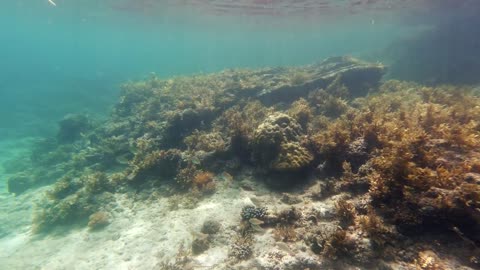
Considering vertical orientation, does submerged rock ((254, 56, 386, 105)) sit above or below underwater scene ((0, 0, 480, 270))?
above

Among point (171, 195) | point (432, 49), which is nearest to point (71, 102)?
point (171, 195)

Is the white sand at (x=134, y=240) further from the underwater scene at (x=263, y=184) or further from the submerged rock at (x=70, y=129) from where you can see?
the submerged rock at (x=70, y=129)

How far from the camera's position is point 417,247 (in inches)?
197

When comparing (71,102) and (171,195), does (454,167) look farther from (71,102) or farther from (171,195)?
(71,102)

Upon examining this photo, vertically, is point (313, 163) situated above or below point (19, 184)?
above

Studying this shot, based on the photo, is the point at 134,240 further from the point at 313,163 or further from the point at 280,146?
the point at 313,163

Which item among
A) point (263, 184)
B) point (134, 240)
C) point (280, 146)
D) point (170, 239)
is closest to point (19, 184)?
point (134, 240)

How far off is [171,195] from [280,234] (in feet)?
17.9

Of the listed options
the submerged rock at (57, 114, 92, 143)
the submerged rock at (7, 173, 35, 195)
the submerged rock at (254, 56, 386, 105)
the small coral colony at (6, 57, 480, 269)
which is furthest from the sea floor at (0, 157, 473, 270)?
the submerged rock at (57, 114, 92, 143)

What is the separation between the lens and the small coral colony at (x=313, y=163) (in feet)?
17.2

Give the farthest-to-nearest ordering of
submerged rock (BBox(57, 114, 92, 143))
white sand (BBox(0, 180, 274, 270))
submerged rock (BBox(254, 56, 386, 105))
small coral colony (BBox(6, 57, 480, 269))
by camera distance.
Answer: submerged rock (BBox(57, 114, 92, 143)) < submerged rock (BBox(254, 56, 386, 105)) < white sand (BBox(0, 180, 274, 270)) < small coral colony (BBox(6, 57, 480, 269))

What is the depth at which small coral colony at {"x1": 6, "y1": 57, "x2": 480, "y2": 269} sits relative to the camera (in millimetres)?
5246

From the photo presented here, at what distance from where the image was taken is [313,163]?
30.3 feet

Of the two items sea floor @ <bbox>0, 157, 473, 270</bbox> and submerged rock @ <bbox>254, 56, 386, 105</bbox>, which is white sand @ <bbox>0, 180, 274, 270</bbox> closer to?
sea floor @ <bbox>0, 157, 473, 270</bbox>
